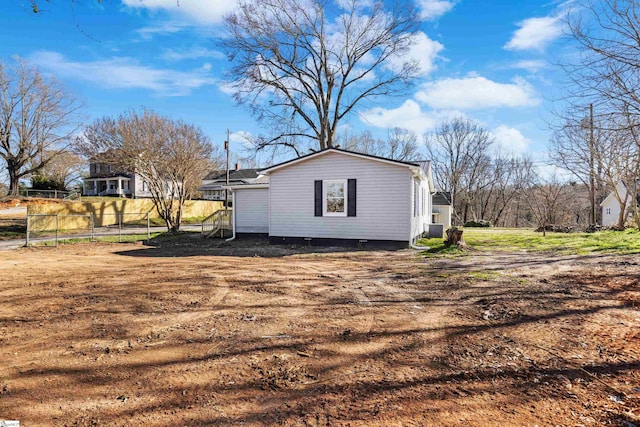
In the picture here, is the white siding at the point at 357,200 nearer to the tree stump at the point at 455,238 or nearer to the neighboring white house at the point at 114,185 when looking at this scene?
the tree stump at the point at 455,238

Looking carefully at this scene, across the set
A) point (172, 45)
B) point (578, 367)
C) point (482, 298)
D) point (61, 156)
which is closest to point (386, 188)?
point (482, 298)

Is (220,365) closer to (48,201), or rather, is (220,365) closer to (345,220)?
(345,220)

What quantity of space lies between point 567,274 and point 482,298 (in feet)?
10.7

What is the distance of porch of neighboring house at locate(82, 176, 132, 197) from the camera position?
Answer: 41312 mm

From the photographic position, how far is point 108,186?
4244 centimetres

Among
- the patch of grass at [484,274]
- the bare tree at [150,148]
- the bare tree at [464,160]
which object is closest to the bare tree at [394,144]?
the bare tree at [464,160]

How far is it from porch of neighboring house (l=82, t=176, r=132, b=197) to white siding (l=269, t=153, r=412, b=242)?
34.3 meters

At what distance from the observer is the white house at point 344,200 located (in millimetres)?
12336

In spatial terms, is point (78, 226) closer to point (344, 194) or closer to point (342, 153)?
point (344, 194)

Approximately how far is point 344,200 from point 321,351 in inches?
384

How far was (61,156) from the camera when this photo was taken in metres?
32.2

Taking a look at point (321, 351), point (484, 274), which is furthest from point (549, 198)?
point (321, 351)

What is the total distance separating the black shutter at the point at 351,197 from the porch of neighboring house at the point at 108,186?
3675 cm

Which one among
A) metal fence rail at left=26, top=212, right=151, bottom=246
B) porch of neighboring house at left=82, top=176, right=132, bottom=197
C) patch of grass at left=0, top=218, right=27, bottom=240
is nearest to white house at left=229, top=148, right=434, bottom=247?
metal fence rail at left=26, top=212, right=151, bottom=246
